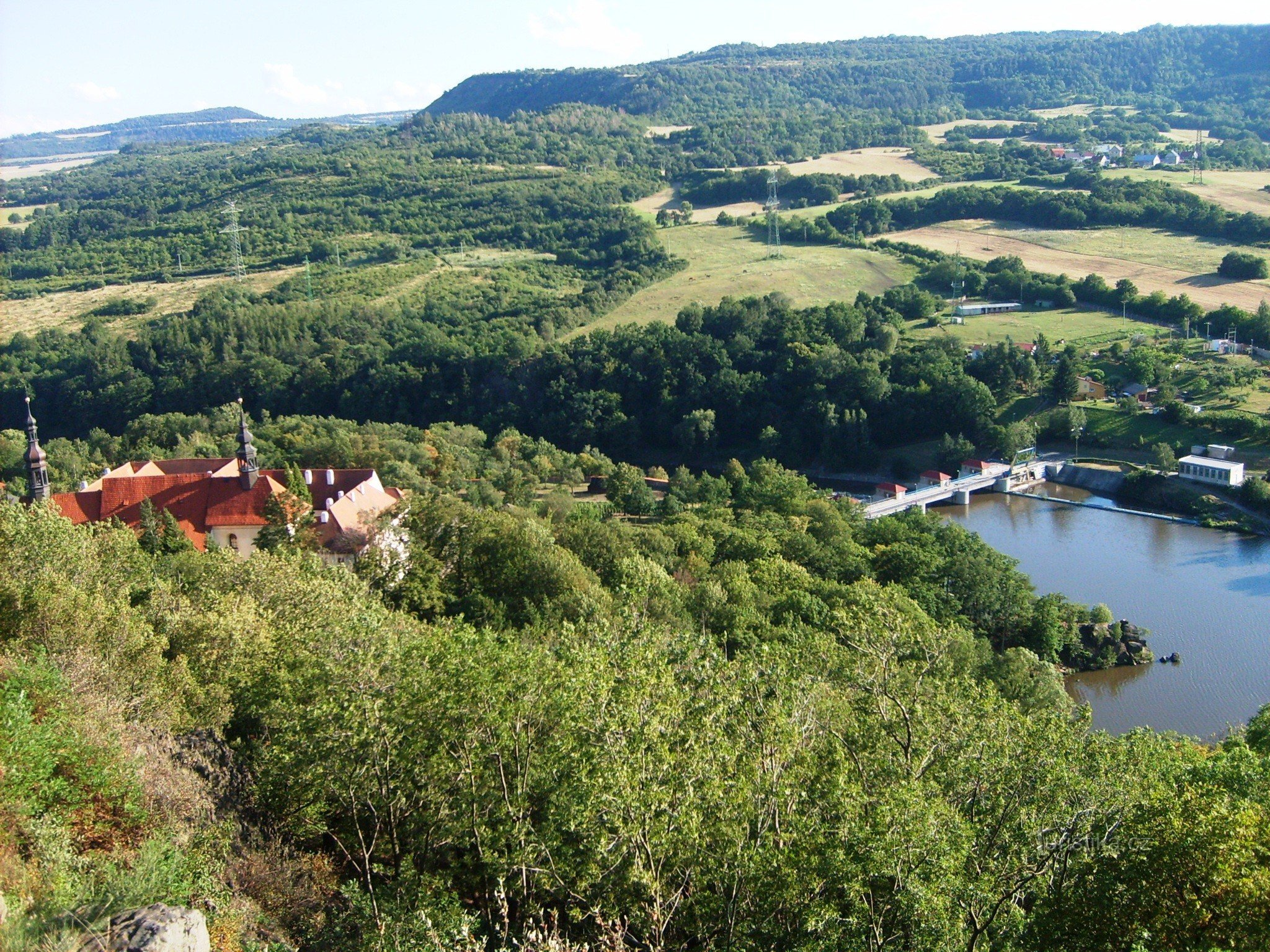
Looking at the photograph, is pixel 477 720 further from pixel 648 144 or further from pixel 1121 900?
pixel 648 144

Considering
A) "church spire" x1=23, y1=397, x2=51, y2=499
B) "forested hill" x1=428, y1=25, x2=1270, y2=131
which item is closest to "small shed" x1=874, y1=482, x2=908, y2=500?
"church spire" x1=23, y1=397, x2=51, y2=499

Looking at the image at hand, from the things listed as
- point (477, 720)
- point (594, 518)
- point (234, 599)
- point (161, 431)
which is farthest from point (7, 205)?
point (477, 720)

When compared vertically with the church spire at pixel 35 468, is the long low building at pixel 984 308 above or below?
below

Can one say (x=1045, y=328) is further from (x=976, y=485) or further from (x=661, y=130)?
(x=661, y=130)

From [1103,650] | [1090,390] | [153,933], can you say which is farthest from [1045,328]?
[153,933]

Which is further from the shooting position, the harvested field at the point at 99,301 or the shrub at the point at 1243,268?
the harvested field at the point at 99,301

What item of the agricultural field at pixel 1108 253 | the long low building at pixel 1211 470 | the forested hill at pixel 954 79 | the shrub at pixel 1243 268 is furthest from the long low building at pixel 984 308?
the forested hill at pixel 954 79

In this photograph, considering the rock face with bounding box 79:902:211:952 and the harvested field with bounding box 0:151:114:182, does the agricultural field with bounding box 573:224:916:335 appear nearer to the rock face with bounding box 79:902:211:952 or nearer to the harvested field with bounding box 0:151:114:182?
the rock face with bounding box 79:902:211:952

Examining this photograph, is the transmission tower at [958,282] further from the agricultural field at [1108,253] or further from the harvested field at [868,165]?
the harvested field at [868,165]
